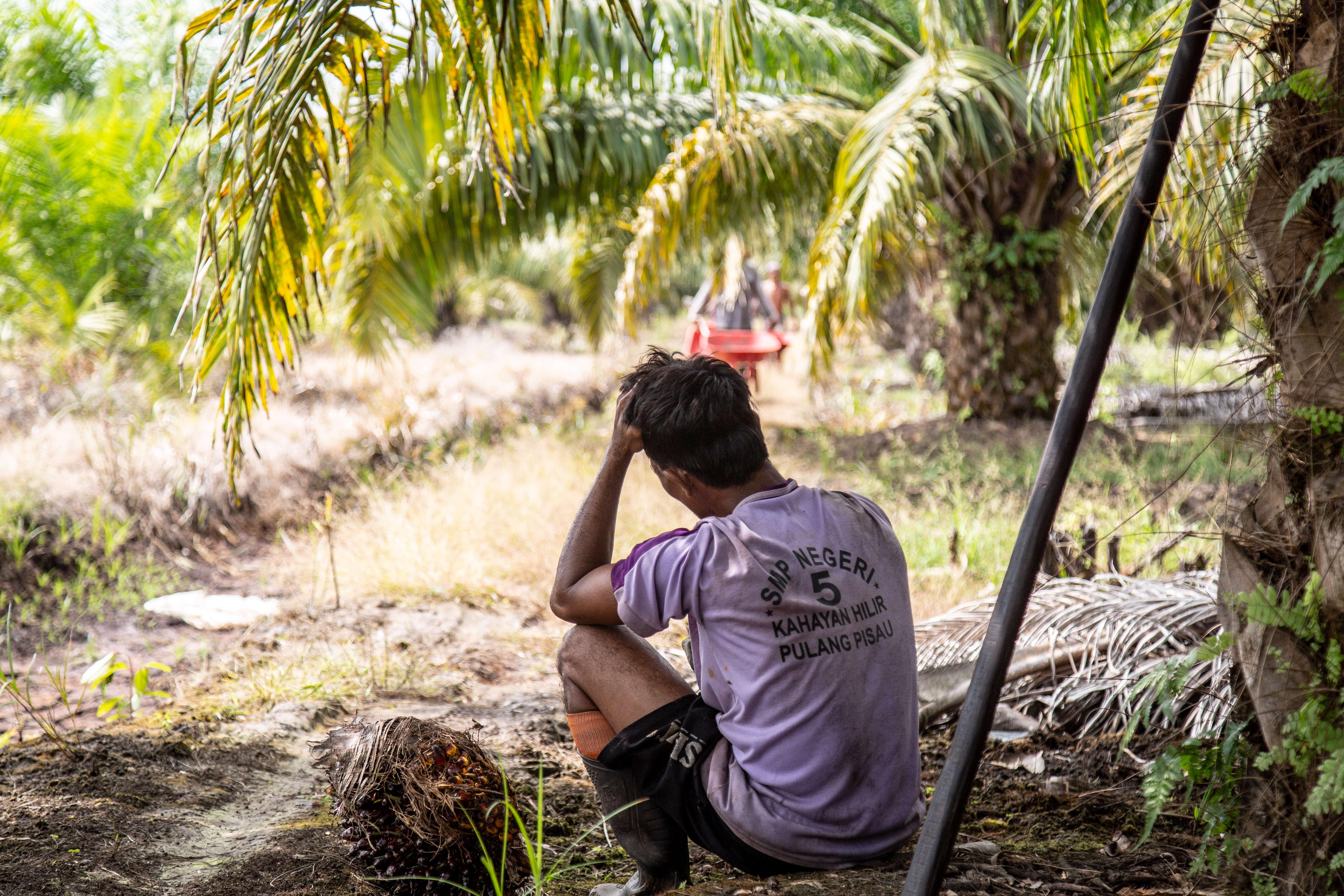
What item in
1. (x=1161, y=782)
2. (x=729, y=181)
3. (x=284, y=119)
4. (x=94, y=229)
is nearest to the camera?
(x=1161, y=782)

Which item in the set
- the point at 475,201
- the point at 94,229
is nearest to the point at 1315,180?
the point at 475,201

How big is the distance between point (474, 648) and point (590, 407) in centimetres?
644

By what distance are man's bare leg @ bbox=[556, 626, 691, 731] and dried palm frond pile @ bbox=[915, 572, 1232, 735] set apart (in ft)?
3.85

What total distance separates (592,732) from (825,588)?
63 centimetres

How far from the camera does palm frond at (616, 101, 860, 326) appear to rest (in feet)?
21.6

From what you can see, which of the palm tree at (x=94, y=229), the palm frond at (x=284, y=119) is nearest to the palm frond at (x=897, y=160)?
the palm frond at (x=284, y=119)

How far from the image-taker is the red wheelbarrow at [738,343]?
29.8 feet

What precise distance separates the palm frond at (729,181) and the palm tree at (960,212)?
0.10 ft

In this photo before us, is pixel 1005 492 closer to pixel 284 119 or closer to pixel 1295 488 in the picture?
pixel 1295 488

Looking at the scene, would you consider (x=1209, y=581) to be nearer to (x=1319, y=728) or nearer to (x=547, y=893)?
(x=1319, y=728)

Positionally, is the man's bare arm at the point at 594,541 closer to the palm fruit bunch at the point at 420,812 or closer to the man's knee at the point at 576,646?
the man's knee at the point at 576,646

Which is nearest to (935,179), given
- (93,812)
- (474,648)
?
(474,648)

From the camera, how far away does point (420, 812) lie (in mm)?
2045

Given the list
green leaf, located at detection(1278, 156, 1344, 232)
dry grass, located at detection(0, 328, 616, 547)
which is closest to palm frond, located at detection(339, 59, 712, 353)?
dry grass, located at detection(0, 328, 616, 547)
